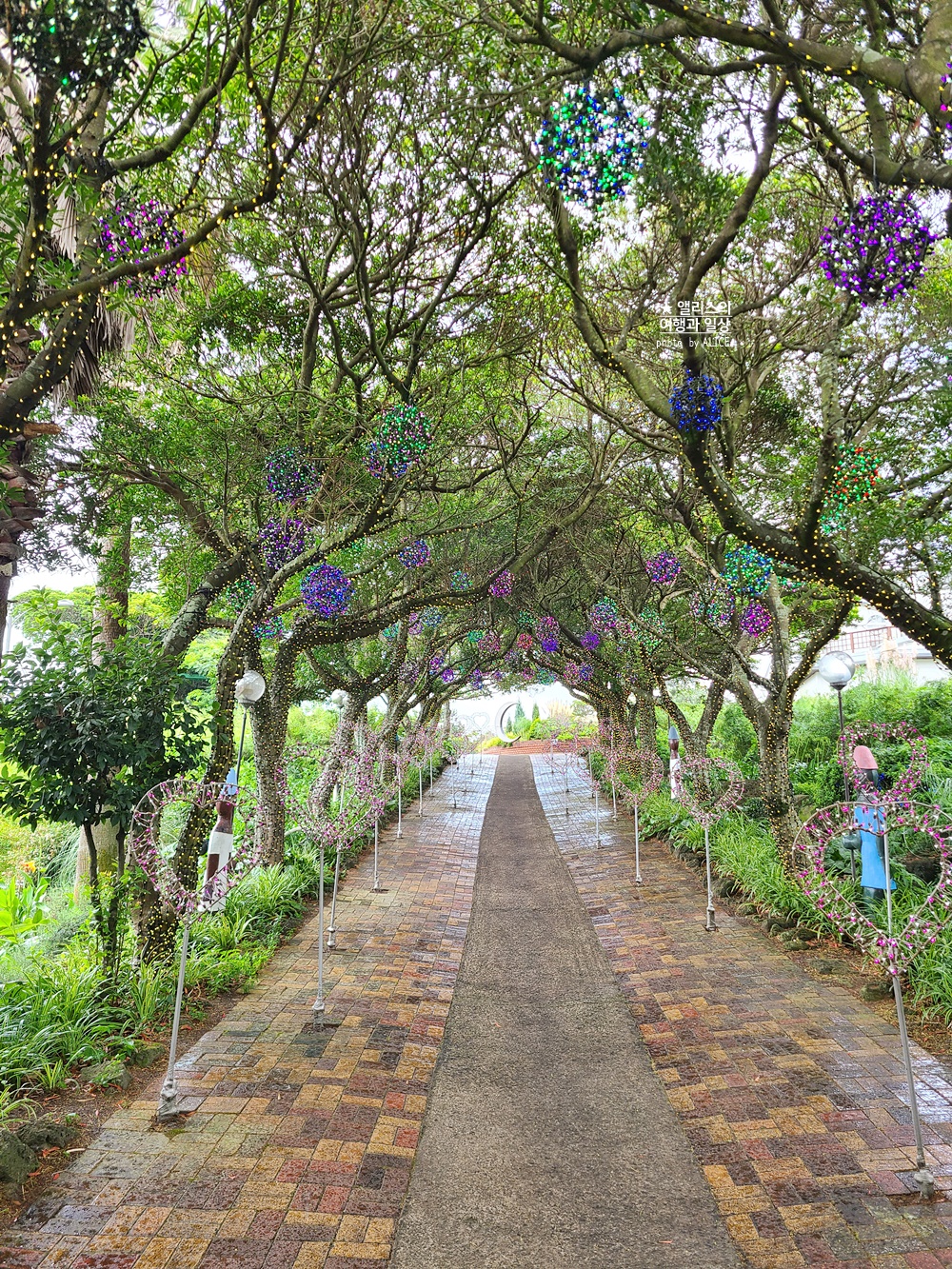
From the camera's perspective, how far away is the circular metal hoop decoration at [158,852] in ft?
15.1

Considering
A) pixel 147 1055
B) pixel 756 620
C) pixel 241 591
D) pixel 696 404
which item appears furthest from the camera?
pixel 756 620

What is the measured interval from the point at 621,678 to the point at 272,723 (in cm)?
948

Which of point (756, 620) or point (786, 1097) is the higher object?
point (756, 620)

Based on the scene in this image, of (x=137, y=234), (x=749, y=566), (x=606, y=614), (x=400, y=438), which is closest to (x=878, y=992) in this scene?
(x=749, y=566)

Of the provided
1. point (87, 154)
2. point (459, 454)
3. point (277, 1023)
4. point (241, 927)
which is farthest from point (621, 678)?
point (87, 154)

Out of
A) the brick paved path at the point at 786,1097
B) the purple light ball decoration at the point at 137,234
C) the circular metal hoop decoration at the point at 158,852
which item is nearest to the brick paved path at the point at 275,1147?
the circular metal hoop decoration at the point at 158,852

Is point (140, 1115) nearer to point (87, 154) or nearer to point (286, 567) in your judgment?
point (286, 567)

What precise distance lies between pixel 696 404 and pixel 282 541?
3848 mm

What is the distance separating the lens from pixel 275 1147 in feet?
12.9

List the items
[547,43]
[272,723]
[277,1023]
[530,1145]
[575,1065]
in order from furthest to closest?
1. [272,723]
2. [277,1023]
3. [575,1065]
4. [530,1145]
5. [547,43]

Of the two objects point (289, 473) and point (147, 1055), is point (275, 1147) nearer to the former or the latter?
point (147, 1055)

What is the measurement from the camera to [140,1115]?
13.8ft

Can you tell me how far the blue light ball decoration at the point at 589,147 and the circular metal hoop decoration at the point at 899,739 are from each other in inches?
141

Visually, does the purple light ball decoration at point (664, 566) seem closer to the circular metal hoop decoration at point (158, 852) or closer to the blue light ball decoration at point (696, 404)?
the blue light ball decoration at point (696, 404)
